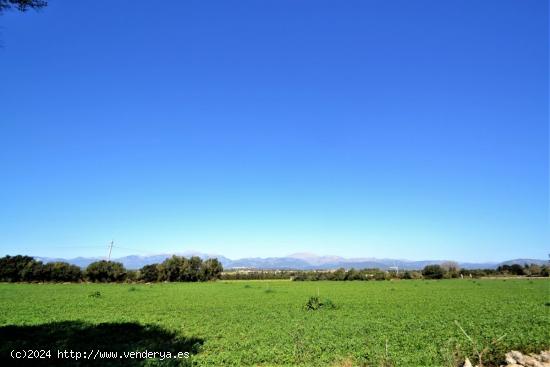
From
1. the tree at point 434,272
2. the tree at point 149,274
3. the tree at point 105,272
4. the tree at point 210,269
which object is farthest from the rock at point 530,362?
the tree at point 434,272

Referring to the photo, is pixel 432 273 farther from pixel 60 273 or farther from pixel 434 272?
pixel 60 273

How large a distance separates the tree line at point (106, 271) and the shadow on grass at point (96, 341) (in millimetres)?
70382

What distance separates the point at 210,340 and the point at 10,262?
81.8 m

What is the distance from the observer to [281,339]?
54.6 feet

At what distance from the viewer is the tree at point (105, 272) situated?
277ft

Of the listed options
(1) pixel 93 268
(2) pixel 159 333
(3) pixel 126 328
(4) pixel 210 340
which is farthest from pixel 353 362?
(1) pixel 93 268

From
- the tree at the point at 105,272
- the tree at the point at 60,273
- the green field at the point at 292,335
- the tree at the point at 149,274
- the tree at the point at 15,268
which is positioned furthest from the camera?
the tree at the point at 149,274

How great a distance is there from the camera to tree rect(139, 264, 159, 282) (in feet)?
298

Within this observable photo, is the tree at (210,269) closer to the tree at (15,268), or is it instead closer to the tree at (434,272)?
the tree at (15,268)

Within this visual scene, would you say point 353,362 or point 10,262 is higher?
point 10,262

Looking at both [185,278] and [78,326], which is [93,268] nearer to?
[185,278]

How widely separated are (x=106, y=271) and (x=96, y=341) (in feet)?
252

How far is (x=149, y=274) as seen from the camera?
9138cm

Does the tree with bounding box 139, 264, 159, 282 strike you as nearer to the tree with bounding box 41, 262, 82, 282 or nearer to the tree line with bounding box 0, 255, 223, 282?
the tree line with bounding box 0, 255, 223, 282
